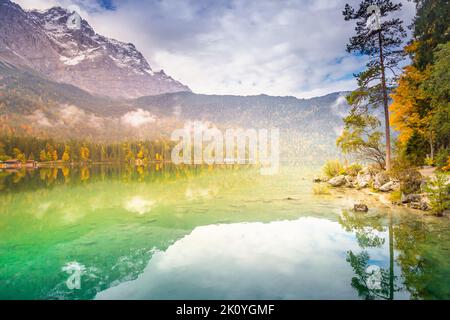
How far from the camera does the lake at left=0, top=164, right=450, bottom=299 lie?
645 centimetres

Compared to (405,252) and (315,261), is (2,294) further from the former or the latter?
(405,252)

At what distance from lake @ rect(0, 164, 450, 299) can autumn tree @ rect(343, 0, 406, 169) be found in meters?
12.4

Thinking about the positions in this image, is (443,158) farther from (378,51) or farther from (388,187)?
(378,51)

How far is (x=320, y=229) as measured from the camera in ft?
38.8

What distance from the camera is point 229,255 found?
349 inches

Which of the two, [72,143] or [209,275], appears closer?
[209,275]

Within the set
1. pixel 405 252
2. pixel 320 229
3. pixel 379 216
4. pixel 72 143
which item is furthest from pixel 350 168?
pixel 72 143

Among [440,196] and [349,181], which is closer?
[440,196]

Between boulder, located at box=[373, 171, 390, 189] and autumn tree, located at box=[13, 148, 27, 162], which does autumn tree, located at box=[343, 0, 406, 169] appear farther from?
Answer: autumn tree, located at box=[13, 148, 27, 162]

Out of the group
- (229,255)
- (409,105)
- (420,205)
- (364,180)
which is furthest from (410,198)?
(409,105)

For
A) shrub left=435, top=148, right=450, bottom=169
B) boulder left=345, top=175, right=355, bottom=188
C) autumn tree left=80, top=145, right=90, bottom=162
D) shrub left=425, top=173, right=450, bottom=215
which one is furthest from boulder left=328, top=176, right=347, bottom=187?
autumn tree left=80, top=145, right=90, bottom=162

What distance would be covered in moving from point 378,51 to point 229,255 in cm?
2424
